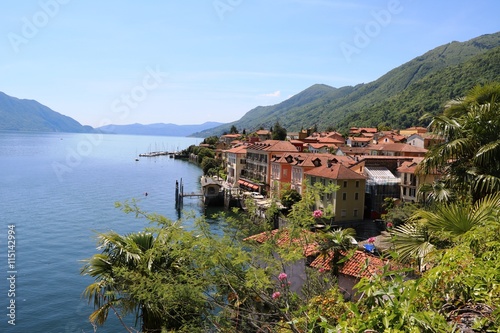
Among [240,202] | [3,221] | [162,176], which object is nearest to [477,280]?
[3,221]

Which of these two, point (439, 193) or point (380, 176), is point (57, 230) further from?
point (439, 193)

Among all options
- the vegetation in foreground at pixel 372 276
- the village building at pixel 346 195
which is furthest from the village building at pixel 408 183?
the vegetation in foreground at pixel 372 276

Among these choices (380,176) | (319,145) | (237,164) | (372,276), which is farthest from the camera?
(319,145)

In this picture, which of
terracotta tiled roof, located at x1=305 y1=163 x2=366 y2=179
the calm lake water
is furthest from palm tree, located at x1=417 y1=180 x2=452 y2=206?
terracotta tiled roof, located at x1=305 y1=163 x2=366 y2=179

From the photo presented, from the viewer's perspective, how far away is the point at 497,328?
269 cm

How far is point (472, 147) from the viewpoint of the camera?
831cm

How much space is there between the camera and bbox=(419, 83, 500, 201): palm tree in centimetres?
775

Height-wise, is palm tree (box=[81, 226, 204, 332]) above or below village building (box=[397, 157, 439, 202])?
above

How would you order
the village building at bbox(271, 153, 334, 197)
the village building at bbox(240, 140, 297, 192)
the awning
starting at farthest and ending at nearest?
the village building at bbox(240, 140, 297, 192), the village building at bbox(271, 153, 334, 197), the awning

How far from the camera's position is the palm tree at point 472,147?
305 inches

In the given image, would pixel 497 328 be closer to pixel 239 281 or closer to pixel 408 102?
pixel 239 281

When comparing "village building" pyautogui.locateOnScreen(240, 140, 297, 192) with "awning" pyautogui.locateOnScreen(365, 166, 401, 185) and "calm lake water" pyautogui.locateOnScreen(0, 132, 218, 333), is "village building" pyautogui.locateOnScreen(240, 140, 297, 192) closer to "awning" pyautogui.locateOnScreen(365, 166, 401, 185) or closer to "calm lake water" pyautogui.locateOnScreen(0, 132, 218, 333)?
"calm lake water" pyautogui.locateOnScreen(0, 132, 218, 333)

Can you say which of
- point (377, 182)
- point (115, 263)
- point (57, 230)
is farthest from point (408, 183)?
point (115, 263)

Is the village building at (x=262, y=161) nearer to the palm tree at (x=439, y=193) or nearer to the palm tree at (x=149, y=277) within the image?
the palm tree at (x=149, y=277)
